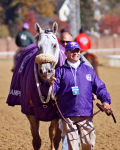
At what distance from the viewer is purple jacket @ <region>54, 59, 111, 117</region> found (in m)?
4.40

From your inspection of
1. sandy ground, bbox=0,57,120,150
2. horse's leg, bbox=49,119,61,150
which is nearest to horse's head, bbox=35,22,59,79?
horse's leg, bbox=49,119,61,150

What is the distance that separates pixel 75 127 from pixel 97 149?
1575mm

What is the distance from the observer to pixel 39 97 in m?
5.09

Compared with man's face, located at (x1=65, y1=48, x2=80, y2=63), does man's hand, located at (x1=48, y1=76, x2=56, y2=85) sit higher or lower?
lower

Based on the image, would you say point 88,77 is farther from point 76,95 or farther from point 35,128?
point 35,128

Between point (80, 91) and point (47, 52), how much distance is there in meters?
0.74

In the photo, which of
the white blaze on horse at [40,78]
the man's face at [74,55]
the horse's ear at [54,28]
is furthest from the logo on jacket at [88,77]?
the horse's ear at [54,28]

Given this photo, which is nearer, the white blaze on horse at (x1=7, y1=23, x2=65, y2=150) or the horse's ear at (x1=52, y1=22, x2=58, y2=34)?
the white blaze on horse at (x1=7, y1=23, x2=65, y2=150)

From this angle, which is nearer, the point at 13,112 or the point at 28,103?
the point at 28,103

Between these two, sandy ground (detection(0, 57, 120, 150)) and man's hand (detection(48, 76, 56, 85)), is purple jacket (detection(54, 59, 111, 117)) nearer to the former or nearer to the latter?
man's hand (detection(48, 76, 56, 85))

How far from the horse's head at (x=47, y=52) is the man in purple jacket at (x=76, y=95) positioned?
139mm

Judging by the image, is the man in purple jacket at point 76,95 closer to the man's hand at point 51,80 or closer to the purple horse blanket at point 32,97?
the man's hand at point 51,80

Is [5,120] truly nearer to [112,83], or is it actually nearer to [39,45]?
[39,45]

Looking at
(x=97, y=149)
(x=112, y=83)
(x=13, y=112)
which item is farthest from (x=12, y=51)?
(x=97, y=149)
